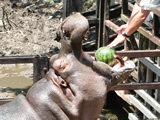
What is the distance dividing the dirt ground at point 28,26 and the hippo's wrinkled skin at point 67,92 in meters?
6.66

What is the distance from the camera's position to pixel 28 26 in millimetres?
10352

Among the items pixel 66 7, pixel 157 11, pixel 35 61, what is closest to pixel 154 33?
pixel 157 11

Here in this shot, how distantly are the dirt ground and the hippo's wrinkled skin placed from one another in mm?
6662

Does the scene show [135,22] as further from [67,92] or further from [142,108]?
[67,92]

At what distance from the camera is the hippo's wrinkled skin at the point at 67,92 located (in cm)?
226

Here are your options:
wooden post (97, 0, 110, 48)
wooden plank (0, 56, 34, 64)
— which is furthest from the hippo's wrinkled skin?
wooden post (97, 0, 110, 48)

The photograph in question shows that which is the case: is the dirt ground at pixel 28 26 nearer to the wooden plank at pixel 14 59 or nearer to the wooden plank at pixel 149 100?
the wooden plank at pixel 149 100

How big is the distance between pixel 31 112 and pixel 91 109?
293 mm

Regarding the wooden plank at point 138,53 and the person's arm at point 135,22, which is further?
the person's arm at point 135,22

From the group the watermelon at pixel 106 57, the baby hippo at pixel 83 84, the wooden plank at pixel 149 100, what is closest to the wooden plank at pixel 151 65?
the wooden plank at pixel 149 100

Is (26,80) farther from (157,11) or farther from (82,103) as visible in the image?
(82,103)

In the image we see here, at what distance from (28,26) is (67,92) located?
8180 millimetres

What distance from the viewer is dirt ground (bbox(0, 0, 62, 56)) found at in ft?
30.2

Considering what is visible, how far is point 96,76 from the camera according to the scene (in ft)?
7.76
